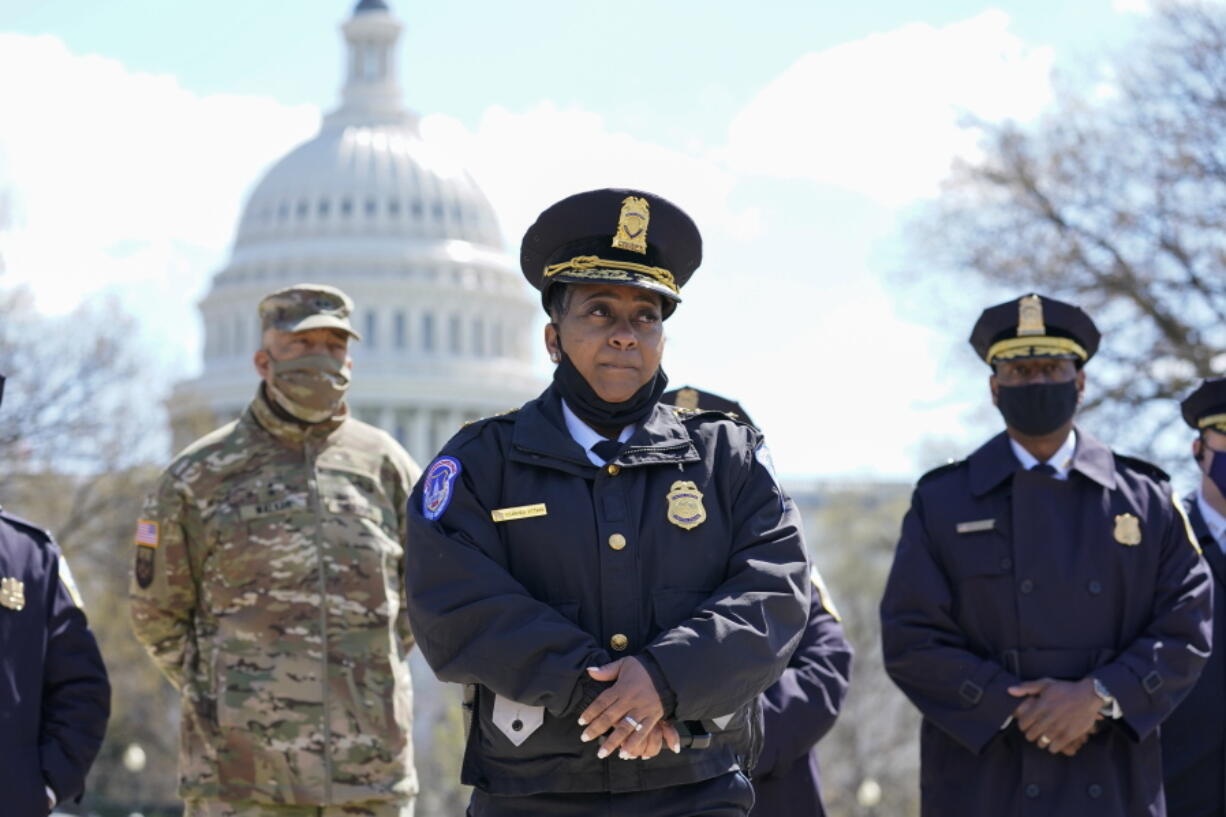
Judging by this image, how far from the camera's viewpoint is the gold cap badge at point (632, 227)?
4977mm

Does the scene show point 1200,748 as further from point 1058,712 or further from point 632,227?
point 632,227

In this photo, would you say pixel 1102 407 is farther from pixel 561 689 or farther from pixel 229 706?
pixel 561 689

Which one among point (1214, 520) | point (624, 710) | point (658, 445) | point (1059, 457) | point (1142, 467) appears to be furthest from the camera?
point (1214, 520)

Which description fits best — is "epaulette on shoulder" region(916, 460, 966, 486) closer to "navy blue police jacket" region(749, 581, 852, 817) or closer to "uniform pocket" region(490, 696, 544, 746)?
"navy blue police jacket" region(749, 581, 852, 817)

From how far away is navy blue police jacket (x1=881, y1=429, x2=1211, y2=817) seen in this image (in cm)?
638

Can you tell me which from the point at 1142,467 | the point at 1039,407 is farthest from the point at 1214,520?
the point at 1039,407

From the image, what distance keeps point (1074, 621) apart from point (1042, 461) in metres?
0.61

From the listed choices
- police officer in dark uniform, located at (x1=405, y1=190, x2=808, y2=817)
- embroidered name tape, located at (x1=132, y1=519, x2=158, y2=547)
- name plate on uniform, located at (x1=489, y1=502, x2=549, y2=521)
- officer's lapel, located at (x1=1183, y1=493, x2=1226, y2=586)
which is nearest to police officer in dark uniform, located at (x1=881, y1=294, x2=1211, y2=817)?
A: officer's lapel, located at (x1=1183, y1=493, x2=1226, y2=586)

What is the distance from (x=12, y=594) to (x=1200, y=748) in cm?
410

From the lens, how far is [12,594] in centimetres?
664

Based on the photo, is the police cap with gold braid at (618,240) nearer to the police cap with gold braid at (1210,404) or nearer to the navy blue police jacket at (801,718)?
the navy blue police jacket at (801,718)

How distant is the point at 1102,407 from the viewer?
66.3ft

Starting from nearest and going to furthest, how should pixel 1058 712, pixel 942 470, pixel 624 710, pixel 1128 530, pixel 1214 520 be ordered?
pixel 624 710, pixel 1058 712, pixel 1128 530, pixel 942 470, pixel 1214 520

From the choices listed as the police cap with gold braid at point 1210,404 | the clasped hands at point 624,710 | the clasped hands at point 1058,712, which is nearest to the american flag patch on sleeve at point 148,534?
the clasped hands at point 1058,712
